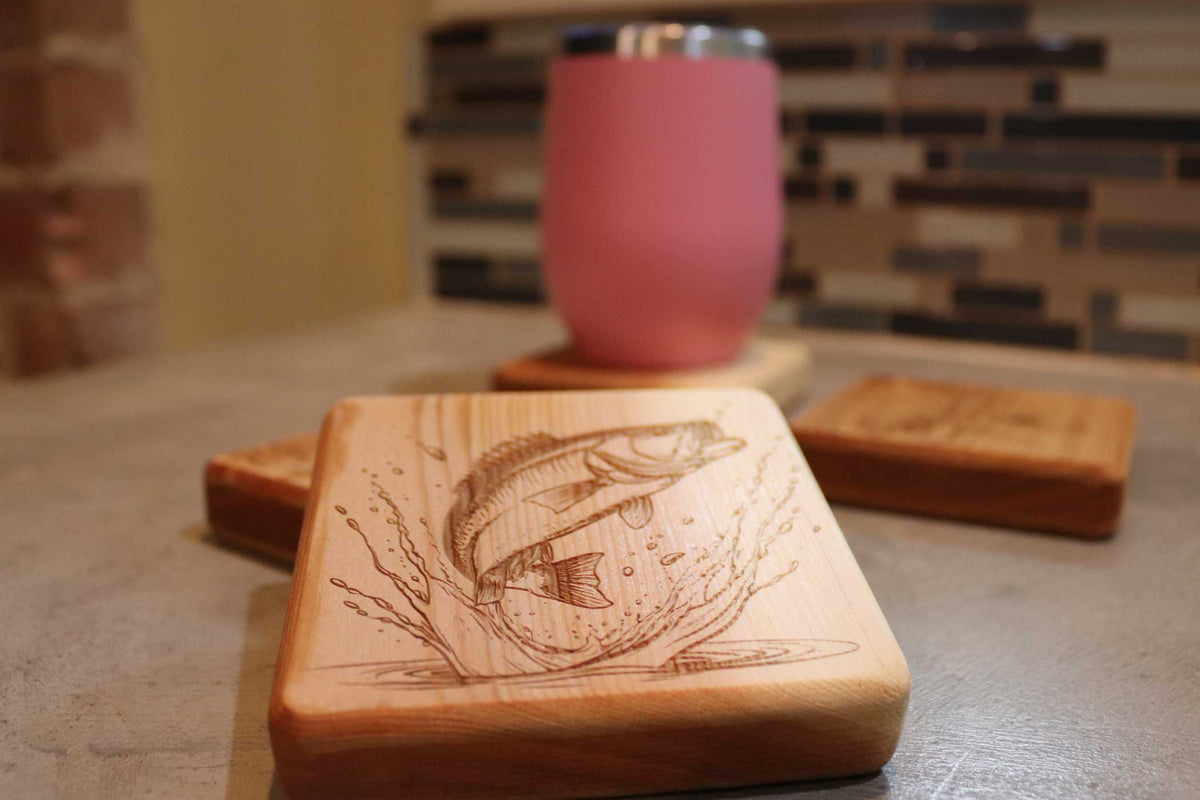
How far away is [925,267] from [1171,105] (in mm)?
275

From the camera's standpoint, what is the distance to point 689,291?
753mm

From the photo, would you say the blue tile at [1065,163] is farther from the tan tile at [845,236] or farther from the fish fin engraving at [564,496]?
the fish fin engraving at [564,496]

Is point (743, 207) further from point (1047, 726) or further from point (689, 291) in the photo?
point (1047, 726)

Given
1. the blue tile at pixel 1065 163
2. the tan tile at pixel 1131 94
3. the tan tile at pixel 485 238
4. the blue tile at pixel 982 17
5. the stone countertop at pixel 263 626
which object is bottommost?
the stone countertop at pixel 263 626

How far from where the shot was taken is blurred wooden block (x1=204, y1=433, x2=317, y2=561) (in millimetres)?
525

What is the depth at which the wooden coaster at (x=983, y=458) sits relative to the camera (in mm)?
575

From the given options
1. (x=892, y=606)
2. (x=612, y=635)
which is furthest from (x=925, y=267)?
(x=612, y=635)

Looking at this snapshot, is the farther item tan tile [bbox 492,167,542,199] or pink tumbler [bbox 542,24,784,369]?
tan tile [bbox 492,167,542,199]

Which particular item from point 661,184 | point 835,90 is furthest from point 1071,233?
point 661,184

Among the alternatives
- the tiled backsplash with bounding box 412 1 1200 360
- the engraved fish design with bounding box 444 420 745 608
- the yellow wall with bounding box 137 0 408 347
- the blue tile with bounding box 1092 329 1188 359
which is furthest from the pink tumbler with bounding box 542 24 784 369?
the yellow wall with bounding box 137 0 408 347

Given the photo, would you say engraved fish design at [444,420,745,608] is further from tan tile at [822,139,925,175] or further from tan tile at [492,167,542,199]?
tan tile at [492,167,542,199]

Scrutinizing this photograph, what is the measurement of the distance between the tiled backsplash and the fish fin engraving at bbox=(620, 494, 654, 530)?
748 millimetres

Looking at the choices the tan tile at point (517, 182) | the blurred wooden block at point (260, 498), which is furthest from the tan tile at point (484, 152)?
the blurred wooden block at point (260, 498)

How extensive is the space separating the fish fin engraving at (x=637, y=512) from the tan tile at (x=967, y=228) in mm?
750
